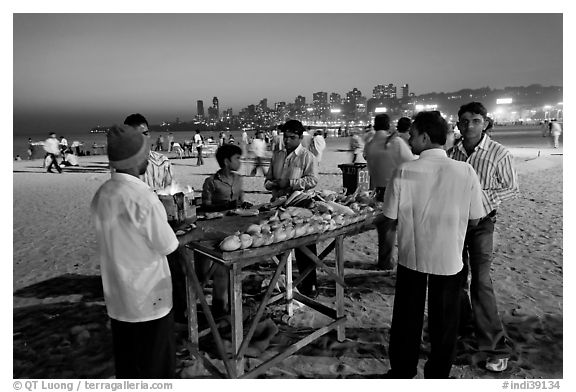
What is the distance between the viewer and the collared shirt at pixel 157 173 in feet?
13.6

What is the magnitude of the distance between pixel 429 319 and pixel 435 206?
866mm

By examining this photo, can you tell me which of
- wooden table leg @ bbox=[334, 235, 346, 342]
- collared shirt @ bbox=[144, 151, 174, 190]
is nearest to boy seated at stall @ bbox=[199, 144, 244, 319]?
collared shirt @ bbox=[144, 151, 174, 190]

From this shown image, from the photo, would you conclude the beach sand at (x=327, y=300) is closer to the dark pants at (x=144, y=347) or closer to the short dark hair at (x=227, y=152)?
the dark pants at (x=144, y=347)

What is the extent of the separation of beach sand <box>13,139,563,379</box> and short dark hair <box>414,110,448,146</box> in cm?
199

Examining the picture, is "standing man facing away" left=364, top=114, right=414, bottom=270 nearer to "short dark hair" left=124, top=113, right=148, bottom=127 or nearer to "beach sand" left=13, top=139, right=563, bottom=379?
"beach sand" left=13, top=139, right=563, bottom=379

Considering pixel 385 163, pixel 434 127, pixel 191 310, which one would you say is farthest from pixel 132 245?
pixel 385 163

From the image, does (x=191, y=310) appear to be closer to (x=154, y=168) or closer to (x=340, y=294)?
(x=340, y=294)

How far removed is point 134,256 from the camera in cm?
Result: 216

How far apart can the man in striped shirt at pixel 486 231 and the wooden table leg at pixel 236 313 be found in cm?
184

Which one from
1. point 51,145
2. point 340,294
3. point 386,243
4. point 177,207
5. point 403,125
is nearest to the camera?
point 177,207

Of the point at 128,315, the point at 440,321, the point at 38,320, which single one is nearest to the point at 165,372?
the point at 128,315

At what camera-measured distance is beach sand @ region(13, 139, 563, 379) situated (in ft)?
10.4

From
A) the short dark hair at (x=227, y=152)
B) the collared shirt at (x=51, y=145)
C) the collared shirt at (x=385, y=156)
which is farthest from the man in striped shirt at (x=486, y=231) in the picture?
the collared shirt at (x=51, y=145)

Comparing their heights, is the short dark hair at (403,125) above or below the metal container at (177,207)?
above
